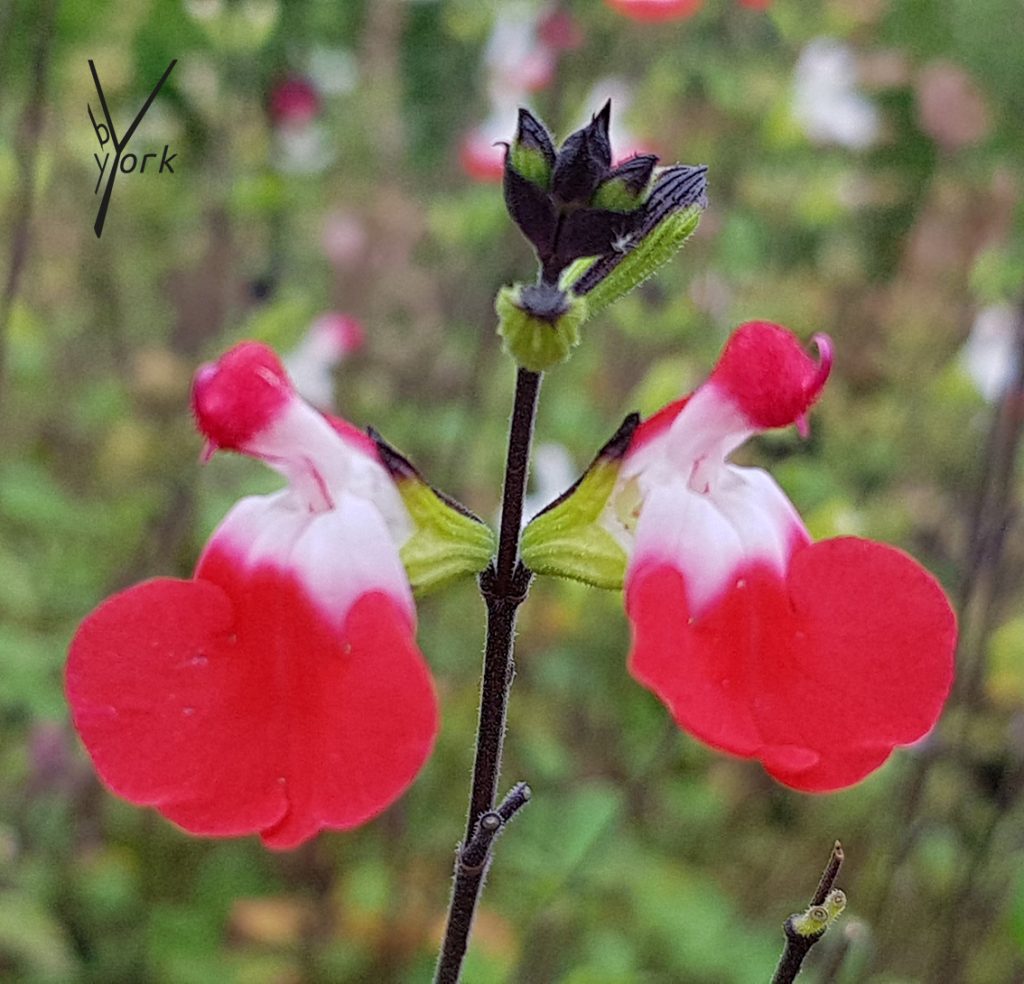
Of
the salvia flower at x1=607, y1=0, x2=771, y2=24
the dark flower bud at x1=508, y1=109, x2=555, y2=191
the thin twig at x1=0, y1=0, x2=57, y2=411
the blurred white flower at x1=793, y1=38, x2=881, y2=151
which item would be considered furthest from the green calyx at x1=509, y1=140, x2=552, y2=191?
the blurred white flower at x1=793, y1=38, x2=881, y2=151

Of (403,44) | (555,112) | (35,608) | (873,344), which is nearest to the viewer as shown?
(35,608)

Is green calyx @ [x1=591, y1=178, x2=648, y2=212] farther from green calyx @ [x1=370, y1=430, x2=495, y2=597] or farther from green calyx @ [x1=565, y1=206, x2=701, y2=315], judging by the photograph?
green calyx @ [x1=370, y1=430, x2=495, y2=597]

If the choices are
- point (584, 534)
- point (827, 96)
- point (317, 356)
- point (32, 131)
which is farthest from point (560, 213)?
point (827, 96)

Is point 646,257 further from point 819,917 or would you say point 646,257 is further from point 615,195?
point 819,917

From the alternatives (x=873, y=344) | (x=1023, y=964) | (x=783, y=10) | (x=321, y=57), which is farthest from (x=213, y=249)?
(x=1023, y=964)

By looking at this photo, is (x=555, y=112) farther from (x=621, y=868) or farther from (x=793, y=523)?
Answer: (x=793, y=523)

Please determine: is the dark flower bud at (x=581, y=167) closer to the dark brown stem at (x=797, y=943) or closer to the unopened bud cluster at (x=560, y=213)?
the unopened bud cluster at (x=560, y=213)
